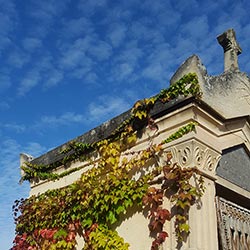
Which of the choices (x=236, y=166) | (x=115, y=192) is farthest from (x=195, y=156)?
(x=236, y=166)

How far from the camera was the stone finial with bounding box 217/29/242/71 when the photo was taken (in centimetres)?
712

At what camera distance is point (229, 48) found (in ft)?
23.6

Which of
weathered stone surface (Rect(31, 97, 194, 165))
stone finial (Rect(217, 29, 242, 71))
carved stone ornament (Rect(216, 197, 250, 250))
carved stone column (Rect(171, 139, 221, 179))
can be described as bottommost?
carved stone ornament (Rect(216, 197, 250, 250))

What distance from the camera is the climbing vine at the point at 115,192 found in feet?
17.7

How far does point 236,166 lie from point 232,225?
3.28ft

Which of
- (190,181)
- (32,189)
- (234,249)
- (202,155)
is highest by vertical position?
(32,189)

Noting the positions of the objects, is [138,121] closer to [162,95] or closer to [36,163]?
A: [162,95]

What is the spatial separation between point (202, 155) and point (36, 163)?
3789mm

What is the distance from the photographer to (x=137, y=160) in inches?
237

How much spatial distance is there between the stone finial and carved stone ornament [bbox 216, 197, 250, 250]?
227 cm

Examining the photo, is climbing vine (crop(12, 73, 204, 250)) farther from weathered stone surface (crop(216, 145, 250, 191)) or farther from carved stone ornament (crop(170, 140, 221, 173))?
weathered stone surface (crop(216, 145, 250, 191))

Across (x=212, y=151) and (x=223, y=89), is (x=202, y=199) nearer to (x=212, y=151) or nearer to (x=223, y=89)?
(x=212, y=151)

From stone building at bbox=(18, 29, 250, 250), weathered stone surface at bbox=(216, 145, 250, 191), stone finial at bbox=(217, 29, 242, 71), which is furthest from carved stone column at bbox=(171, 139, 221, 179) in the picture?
stone finial at bbox=(217, 29, 242, 71)

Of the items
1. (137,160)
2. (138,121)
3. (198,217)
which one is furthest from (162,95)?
(198,217)
